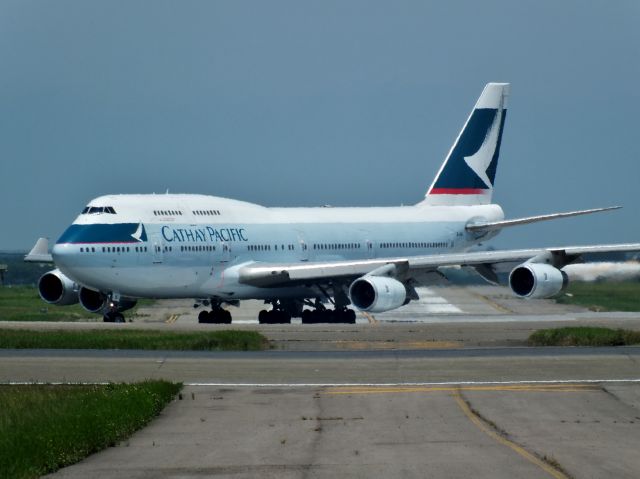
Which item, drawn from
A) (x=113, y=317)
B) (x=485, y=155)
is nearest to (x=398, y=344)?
(x=113, y=317)

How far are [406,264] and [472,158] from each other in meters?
13.4

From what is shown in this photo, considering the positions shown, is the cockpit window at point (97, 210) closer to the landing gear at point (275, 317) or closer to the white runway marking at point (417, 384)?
the landing gear at point (275, 317)

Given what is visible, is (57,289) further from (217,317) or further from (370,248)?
(370,248)

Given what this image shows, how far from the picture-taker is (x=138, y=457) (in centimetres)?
1714

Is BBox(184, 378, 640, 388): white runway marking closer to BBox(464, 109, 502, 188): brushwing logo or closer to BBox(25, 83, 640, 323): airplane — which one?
BBox(25, 83, 640, 323): airplane

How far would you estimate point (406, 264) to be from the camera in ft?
156

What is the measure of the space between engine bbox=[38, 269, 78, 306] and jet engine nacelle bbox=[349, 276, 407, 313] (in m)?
10.8

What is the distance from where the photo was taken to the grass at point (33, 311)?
179 ft

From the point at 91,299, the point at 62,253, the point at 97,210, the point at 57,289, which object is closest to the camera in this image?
the point at 62,253

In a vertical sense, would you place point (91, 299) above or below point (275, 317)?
above

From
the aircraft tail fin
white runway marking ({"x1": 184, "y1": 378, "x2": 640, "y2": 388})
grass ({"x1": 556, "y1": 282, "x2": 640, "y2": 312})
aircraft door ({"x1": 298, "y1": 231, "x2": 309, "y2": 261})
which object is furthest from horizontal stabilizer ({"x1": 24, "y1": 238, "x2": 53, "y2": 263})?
white runway marking ({"x1": 184, "y1": 378, "x2": 640, "y2": 388})

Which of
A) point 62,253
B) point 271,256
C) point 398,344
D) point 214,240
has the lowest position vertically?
point 271,256

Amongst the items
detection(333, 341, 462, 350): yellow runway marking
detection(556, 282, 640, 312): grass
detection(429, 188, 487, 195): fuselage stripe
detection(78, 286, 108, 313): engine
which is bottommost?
detection(556, 282, 640, 312): grass

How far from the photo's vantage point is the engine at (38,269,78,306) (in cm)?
5006
